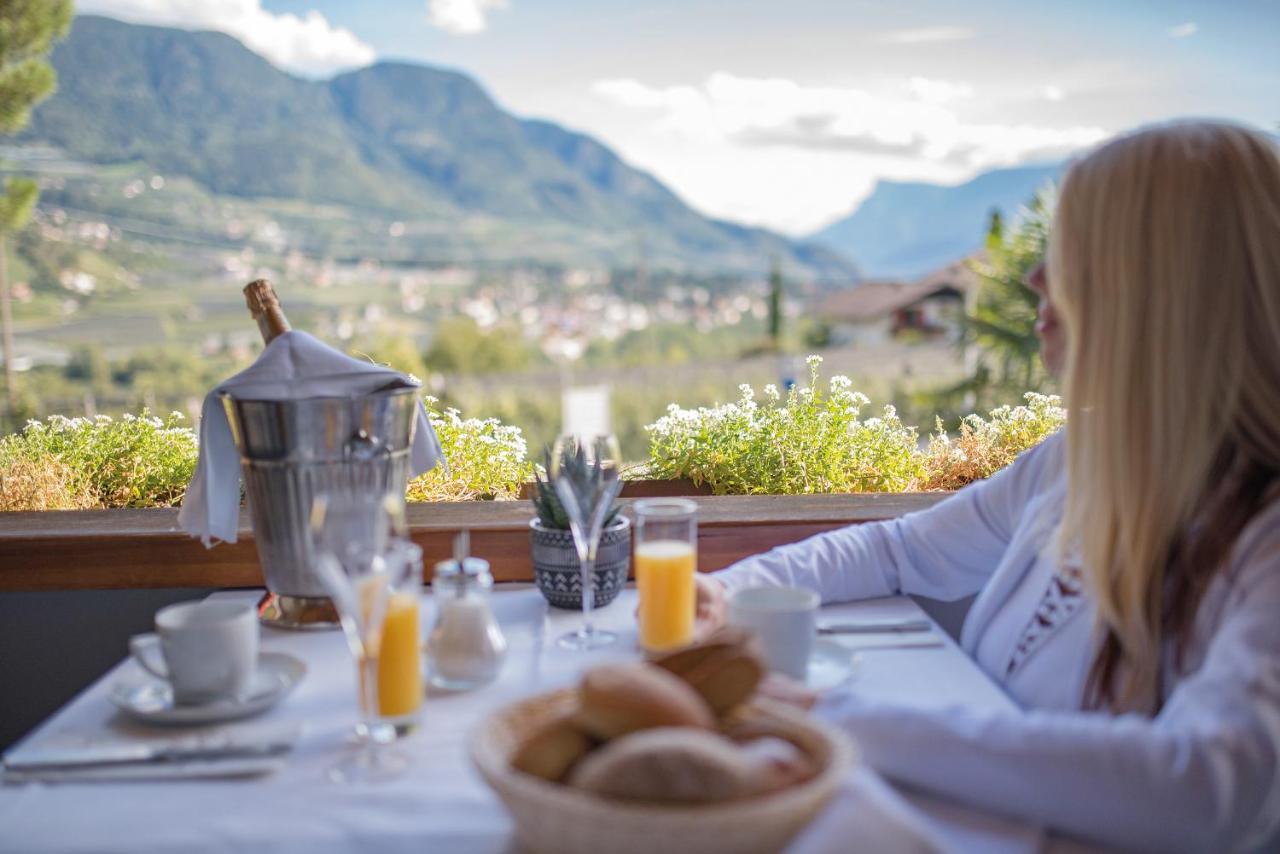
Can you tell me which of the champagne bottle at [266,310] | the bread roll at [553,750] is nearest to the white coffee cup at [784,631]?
the bread roll at [553,750]

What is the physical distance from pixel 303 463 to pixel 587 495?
342 mm

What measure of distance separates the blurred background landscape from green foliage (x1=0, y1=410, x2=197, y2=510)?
1597cm

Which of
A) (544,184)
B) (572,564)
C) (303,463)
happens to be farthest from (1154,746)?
(544,184)

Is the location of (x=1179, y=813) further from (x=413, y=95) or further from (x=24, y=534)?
(x=413, y=95)

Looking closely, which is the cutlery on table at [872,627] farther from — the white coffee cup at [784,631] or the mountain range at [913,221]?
the mountain range at [913,221]

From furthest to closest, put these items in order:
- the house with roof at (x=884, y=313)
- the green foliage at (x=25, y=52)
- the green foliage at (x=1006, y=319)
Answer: the house with roof at (x=884, y=313)
the green foliage at (x=25, y=52)
the green foliage at (x=1006, y=319)

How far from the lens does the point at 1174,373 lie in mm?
934

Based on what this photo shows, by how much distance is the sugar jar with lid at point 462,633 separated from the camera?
1065 mm

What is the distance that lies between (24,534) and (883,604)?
1398 millimetres

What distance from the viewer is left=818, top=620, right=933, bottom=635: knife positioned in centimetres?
124

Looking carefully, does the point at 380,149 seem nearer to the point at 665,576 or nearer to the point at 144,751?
the point at 665,576

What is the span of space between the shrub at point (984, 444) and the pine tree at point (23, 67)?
34.9 feet

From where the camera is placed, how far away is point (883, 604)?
1.39 meters

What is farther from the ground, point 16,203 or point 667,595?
point 16,203
